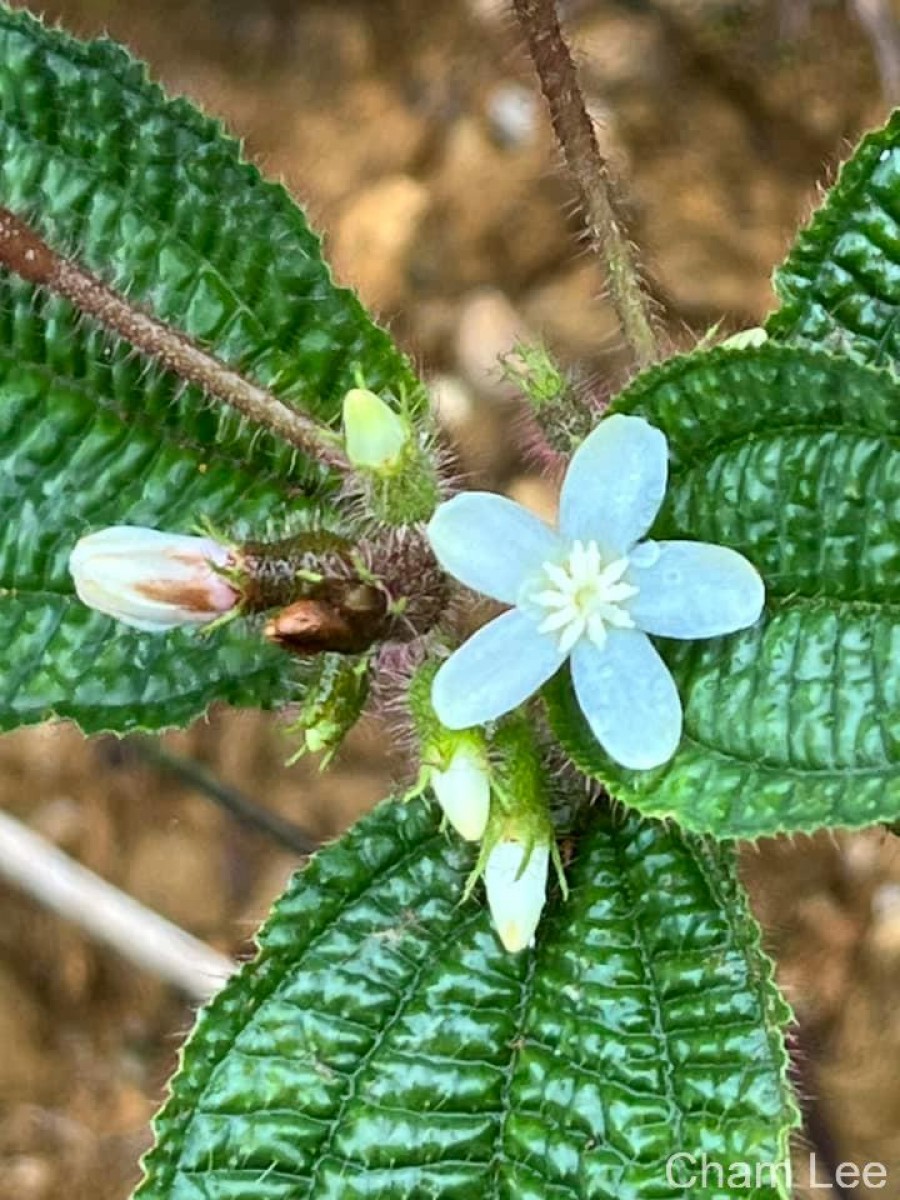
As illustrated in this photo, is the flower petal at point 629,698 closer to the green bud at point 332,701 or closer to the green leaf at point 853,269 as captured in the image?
the green bud at point 332,701

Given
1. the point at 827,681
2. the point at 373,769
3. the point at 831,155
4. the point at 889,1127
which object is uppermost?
the point at 831,155

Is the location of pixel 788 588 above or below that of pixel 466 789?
above

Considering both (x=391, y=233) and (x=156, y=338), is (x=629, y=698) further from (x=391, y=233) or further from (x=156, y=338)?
(x=391, y=233)

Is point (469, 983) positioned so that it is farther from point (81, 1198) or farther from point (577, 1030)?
point (81, 1198)

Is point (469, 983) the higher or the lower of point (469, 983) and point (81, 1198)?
the lower

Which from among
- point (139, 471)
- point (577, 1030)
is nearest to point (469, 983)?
point (577, 1030)

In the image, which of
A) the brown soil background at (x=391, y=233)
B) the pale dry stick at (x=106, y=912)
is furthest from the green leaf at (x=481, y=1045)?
the brown soil background at (x=391, y=233)

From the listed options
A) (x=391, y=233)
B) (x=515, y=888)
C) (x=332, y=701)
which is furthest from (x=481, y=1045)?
(x=391, y=233)

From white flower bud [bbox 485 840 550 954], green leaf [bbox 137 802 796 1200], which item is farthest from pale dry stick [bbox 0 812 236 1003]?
white flower bud [bbox 485 840 550 954]

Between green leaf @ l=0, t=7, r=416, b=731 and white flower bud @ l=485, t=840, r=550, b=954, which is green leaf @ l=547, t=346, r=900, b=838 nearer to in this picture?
white flower bud @ l=485, t=840, r=550, b=954
